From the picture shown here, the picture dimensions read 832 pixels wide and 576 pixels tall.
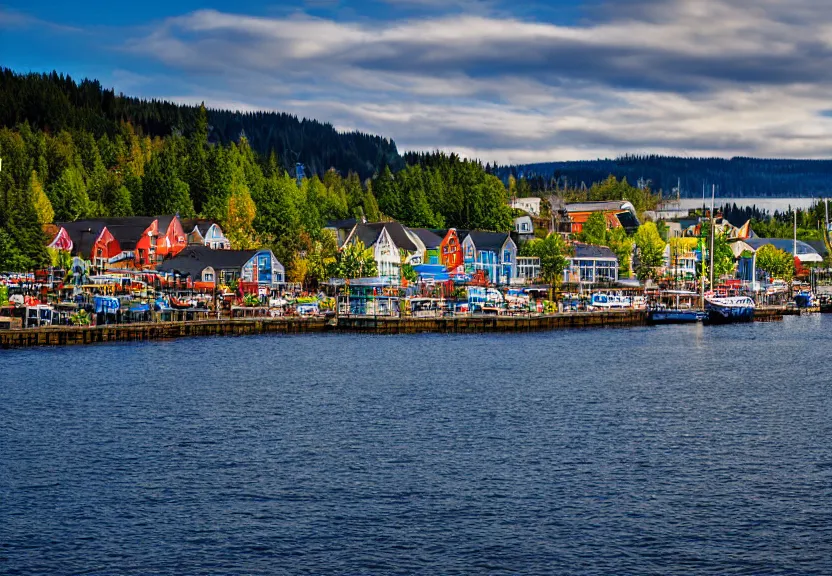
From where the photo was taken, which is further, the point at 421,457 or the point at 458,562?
the point at 421,457

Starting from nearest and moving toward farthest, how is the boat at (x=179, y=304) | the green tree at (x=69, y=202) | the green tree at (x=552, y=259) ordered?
the boat at (x=179, y=304) < the green tree at (x=69, y=202) < the green tree at (x=552, y=259)

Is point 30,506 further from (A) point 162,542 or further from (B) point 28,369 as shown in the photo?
(B) point 28,369

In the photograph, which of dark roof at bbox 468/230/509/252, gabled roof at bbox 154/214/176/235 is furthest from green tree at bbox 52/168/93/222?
dark roof at bbox 468/230/509/252

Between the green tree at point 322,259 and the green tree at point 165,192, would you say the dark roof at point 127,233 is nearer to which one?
the green tree at point 165,192

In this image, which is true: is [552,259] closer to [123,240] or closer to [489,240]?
[489,240]

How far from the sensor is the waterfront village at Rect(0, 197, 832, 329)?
11975 cm

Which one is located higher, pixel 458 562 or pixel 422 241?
pixel 422 241

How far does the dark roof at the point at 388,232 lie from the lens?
159250 millimetres

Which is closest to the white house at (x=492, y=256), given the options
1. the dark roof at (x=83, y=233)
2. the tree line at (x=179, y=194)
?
the tree line at (x=179, y=194)

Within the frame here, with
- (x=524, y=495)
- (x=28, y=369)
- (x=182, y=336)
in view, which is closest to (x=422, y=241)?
(x=182, y=336)

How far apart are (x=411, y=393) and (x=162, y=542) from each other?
34.5 m

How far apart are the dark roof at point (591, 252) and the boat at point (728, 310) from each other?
31.9m

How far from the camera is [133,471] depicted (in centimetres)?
4747

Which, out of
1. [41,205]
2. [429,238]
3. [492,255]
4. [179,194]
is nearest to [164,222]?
[41,205]
